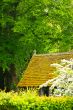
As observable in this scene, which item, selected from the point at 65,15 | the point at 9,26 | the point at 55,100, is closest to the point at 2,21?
the point at 9,26

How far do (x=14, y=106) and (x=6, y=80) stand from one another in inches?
893

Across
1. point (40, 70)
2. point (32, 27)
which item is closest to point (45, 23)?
point (32, 27)

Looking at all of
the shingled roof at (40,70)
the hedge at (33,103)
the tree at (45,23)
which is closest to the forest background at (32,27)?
the tree at (45,23)

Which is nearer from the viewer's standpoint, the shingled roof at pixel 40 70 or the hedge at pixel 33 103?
the hedge at pixel 33 103

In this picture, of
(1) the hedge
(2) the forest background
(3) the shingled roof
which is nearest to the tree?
(2) the forest background

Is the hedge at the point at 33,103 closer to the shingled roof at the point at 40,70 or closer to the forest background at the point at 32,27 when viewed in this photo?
the shingled roof at the point at 40,70

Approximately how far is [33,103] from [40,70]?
15.9 meters

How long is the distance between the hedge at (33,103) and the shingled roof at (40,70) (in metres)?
13.1

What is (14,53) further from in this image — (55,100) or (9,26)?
(55,100)

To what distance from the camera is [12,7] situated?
3828 cm

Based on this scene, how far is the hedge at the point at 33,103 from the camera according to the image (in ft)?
60.8

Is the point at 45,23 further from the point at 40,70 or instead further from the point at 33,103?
the point at 33,103

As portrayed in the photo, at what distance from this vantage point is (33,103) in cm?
1858

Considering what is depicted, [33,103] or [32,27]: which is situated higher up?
[33,103]
